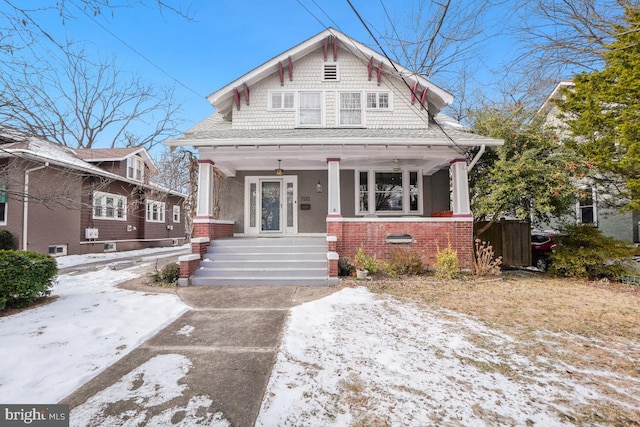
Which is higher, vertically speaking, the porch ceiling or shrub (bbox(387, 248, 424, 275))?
the porch ceiling

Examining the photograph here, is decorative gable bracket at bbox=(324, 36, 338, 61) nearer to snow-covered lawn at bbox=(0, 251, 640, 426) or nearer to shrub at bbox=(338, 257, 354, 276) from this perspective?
shrub at bbox=(338, 257, 354, 276)

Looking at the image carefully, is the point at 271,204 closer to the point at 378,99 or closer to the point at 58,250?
the point at 378,99

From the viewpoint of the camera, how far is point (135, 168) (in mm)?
17797

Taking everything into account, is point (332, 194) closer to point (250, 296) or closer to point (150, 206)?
point (250, 296)

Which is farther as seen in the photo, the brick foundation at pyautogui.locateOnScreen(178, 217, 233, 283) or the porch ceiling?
the porch ceiling

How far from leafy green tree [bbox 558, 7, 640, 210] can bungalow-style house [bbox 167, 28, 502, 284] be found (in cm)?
252

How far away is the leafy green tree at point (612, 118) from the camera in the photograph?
21.9 feet

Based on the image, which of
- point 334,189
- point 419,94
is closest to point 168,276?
point 334,189

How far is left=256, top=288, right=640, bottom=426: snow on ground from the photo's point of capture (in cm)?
226

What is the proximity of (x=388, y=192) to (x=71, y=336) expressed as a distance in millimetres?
8870

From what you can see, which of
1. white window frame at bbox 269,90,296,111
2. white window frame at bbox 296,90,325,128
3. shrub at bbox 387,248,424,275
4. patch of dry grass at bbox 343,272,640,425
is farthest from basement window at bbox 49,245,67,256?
shrub at bbox 387,248,424,275

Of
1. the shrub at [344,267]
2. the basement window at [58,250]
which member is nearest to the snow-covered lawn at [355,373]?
the shrub at [344,267]

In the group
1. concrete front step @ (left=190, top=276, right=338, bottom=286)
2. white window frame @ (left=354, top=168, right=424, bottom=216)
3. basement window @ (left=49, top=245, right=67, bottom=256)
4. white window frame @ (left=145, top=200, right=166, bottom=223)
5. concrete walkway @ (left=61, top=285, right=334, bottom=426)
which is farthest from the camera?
white window frame @ (left=145, top=200, right=166, bottom=223)

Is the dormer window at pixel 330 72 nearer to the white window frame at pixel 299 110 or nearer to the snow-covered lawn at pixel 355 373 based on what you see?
the white window frame at pixel 299 110
